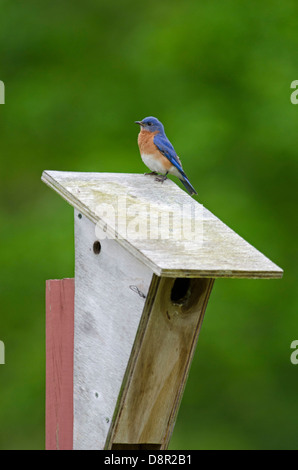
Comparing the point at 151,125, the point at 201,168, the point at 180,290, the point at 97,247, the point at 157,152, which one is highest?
the point at 151,125

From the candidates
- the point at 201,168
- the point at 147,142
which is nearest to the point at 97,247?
the point at 147,142

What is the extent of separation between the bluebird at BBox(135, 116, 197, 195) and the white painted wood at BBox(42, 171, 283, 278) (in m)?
0.80

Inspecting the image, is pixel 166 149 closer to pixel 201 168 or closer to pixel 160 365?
pixel 160 365

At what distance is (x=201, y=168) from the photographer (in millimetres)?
8555

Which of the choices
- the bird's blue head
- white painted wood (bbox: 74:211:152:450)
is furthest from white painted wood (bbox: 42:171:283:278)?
the bird's blue head

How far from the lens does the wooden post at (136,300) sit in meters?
3.86

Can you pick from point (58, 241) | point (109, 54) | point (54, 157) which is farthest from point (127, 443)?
point (109, 54)

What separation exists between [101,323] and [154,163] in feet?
5.18

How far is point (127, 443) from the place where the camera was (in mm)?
4090

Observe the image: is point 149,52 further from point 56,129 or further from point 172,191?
point 172,191

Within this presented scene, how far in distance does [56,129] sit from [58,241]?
124 cm

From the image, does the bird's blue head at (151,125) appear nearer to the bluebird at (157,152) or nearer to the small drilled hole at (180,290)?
the bluebird at (157,152)

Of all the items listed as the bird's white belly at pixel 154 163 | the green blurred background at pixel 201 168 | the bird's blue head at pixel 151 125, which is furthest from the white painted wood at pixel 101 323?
the green blurred background at pixel 201 168

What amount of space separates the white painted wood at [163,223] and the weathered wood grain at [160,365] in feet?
0.62
